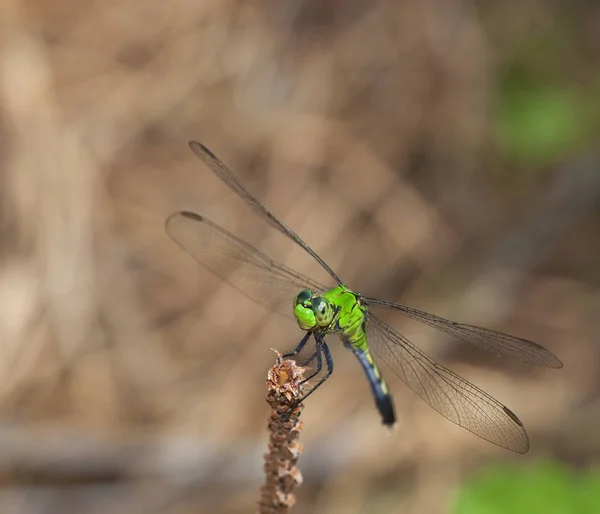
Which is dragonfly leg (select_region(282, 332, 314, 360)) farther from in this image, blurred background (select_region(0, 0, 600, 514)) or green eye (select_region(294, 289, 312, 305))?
blurred background (select_region(0, 0, 600, 514))

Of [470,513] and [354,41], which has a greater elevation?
[354,41]

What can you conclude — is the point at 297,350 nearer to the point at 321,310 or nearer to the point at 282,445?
the point at 321,310

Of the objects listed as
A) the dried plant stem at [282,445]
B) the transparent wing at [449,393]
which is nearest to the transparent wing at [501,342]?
the transparent wing at [449,393]

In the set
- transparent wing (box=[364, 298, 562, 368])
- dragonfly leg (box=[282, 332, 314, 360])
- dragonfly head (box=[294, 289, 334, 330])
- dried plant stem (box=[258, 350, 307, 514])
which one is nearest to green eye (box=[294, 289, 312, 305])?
dragonfly head (box=[294, 289, 334, 330])

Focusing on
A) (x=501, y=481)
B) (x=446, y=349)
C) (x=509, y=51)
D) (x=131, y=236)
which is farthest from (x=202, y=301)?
(x=509, y=51)

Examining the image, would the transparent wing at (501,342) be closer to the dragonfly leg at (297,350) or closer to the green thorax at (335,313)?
the green thorax at (335,313)

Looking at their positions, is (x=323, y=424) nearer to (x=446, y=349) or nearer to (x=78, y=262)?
(x=446, y=349)
